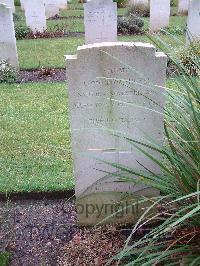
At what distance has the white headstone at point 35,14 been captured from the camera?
428 inches

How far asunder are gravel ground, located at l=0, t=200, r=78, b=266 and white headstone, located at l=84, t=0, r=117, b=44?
5512mm

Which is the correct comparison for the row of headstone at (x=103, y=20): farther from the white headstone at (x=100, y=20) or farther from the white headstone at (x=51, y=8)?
the white headstone at (x=51, y=8)

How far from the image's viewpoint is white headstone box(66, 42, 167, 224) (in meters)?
2.99

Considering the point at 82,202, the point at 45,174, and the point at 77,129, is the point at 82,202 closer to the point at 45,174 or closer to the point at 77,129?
the point at 77,129

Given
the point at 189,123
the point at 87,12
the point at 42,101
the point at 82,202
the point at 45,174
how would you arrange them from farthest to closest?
the point at 87,12
the point at 42,101
the point at 45,174
the point at 82,202
the point at 189,123

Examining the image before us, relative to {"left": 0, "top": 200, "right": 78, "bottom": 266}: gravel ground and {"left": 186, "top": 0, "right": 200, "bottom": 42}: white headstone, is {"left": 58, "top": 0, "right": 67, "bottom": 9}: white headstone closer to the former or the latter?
{"left": 186, "top": 0, "right": 200, "bottom": 42}: white headstone

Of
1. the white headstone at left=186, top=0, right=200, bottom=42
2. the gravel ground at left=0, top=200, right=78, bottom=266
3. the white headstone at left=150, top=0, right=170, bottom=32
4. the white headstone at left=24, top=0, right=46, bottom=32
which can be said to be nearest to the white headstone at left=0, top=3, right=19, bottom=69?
the white headstone at left=24, top=0, right=46, bottom=32

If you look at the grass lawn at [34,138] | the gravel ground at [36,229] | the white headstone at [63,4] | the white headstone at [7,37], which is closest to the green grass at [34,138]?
the grass lawn at [34,138]

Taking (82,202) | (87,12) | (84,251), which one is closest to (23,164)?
(82,202)

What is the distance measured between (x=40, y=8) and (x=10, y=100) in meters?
5.28

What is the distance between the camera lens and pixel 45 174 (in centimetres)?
435

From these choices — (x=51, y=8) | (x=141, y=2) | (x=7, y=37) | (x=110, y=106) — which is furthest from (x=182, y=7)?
(x=110, y=106)

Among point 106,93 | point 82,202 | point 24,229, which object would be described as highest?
point 106,93

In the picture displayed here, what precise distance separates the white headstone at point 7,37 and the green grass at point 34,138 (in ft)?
3.41
